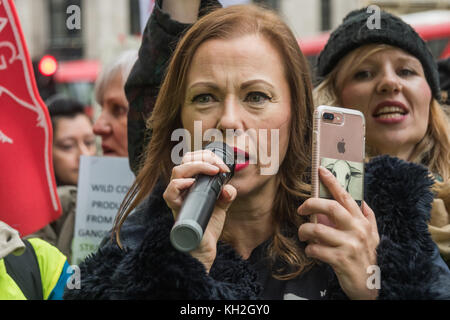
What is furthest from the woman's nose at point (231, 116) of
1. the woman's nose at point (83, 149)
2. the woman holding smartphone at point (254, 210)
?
the woman's nose at point (83, 149)

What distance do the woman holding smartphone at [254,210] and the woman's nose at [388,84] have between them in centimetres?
46

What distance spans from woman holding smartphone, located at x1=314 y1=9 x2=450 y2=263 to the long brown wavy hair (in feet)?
1.56

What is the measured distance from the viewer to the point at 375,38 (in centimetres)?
238

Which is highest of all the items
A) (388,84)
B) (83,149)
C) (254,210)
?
(388,84)

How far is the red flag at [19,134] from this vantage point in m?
2.21

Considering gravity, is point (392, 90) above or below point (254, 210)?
above

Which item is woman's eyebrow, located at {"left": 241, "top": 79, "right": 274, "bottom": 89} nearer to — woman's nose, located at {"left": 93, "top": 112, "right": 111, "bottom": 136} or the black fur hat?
the black fur hat

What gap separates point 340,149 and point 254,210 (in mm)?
354

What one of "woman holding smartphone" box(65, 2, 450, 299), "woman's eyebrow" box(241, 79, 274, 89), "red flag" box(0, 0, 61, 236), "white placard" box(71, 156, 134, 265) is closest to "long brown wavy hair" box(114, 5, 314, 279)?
"woman holding smartphone" box(65, 2, 450, 299)

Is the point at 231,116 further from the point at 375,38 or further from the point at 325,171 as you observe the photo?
the point at 375,38

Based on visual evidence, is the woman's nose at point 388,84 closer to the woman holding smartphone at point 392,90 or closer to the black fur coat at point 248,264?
the woman holding smartphone at point 392,90

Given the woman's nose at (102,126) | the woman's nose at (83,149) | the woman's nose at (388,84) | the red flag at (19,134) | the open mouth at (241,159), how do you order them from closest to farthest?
the open mouth at (241,159) → the red flag at (19,134) → the woman's nose at (388,84) → the woman's nose at (102,126) → the woman's nose at (83,149)

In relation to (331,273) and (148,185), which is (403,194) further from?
(148,185)

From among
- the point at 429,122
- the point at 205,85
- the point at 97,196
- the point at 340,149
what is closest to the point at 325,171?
the point at 340,149
